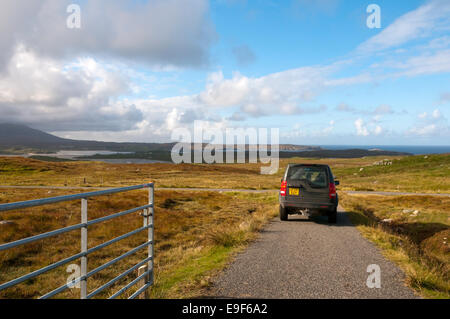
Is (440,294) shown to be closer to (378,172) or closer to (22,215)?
(22,215)

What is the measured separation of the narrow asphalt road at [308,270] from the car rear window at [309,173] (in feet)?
8.57

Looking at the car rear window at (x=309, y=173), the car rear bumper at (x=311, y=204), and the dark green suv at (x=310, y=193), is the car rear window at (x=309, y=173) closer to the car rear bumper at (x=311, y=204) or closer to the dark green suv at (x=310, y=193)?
the dark green suv at (x=310, y=193)

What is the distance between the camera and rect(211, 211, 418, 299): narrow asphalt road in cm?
516

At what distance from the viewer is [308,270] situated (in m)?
6.36

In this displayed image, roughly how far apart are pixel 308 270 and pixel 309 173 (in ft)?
23.1

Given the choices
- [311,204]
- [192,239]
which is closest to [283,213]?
[311,204]

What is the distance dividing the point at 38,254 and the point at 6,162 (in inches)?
3509

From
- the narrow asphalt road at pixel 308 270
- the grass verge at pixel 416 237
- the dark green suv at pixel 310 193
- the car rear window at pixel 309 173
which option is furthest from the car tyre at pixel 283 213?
the narrow asphalt road at pixel 308 270

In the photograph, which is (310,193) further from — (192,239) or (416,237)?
(416,237)

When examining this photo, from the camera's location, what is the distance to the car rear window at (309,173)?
40.6 ft

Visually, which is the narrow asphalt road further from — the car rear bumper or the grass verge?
the car rear bumper

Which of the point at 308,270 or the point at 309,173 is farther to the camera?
the point at 309,173
